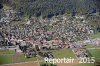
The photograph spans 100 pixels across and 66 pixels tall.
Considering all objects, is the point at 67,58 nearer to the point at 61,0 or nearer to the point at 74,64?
the point at 74,64

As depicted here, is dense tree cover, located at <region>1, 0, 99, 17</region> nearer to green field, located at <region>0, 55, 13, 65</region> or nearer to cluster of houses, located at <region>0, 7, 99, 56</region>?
cluster of houses, located at <region>0, 7, 99, 56</region>

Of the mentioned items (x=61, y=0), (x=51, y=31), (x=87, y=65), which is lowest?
(x=87, y=65)

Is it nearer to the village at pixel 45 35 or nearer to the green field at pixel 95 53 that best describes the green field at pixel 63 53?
the village at pixel 45 35

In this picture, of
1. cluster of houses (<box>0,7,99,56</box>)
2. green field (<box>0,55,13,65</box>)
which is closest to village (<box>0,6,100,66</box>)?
cluster of houses (<box>0,7,99,56</box>)

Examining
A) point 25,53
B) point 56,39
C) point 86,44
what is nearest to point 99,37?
point 86,44

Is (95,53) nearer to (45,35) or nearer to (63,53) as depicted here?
(63,53)

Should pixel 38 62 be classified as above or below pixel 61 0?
below

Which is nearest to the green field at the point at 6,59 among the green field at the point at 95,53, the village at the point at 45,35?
the village at the point at 45,35
